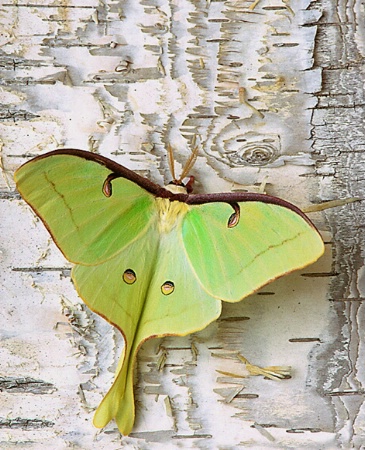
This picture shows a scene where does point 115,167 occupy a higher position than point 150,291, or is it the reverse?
point 115,167

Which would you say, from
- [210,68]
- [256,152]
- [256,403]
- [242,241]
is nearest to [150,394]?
[256,403]

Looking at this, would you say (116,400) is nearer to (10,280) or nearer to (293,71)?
(10,280)

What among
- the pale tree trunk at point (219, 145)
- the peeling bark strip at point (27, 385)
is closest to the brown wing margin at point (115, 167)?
the pale tree trunk at point (219, 145)

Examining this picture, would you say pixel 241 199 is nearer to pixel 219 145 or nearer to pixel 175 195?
pixel 175 195

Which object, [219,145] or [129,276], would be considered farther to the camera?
[219,145]

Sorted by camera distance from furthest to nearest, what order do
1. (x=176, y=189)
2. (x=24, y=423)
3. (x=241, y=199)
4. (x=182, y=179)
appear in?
(x=24, y=423)
(x=182, y=179)
(x=176, y=189)
(x=241, y=199)

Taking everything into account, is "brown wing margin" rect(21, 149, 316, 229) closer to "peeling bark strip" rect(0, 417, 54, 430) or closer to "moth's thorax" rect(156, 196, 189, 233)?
"moth's thorax" rect(156, 196, 189, 233)

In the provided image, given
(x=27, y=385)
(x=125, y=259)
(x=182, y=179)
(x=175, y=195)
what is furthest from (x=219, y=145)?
(x=27, y=385)

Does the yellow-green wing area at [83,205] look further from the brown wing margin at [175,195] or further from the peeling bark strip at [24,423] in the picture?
the peeling bark strip at [24,423]
